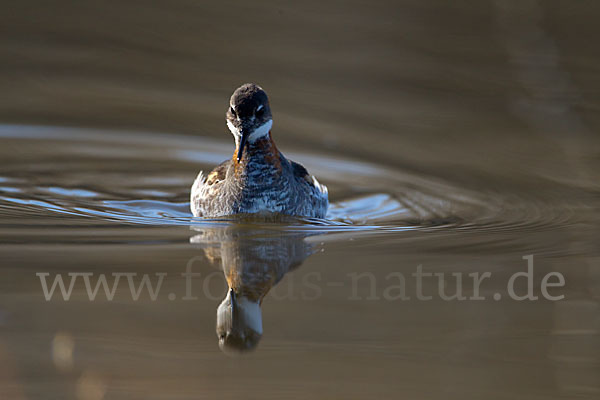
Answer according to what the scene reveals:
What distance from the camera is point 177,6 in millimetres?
12914

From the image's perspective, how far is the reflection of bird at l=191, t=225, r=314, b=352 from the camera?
501 centimetres

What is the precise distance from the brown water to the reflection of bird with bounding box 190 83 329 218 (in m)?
0.32

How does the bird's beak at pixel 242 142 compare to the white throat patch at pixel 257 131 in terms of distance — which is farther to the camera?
the white throat patch at pixel 257 131

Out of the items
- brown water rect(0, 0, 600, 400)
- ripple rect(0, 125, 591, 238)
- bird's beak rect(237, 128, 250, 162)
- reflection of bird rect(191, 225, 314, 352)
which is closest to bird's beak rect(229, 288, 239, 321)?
reflection of bird rect(191, 225, 314, 352)

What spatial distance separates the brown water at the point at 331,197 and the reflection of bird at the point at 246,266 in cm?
3

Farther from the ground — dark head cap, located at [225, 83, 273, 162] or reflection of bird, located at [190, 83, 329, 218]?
dark head cap, located at [225, 83, 273, 162]

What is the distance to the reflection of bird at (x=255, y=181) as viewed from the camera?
24.5ft

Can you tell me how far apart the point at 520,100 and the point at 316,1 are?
3.57m

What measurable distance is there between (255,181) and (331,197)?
4.95ft

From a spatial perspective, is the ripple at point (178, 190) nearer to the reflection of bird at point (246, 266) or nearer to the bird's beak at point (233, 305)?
the reflection of bird at point (246, 266)

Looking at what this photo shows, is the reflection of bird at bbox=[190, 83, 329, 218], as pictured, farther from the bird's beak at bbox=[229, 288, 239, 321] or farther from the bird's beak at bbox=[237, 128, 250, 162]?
the bird's beak at bbox=[229, 288, 239, 321]

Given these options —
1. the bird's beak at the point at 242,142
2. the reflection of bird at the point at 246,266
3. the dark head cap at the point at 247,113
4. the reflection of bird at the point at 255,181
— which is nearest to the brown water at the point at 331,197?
the reflection of bird at the point at 246,266

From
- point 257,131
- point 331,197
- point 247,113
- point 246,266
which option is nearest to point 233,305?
point 246,266

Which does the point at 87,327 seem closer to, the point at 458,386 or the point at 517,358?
the point at 458,386
